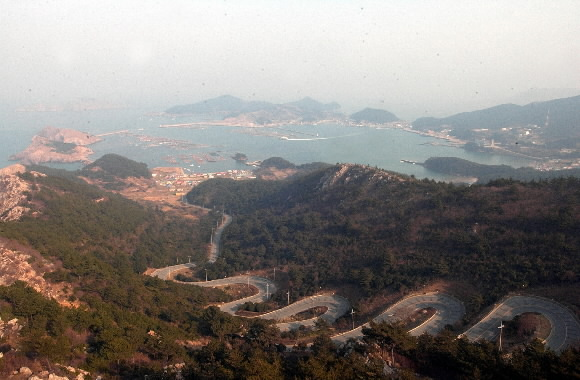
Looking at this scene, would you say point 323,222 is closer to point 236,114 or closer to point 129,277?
point 129,277

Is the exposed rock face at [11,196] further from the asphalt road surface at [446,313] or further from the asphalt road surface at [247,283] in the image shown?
the asphalt road surface at [446,313]

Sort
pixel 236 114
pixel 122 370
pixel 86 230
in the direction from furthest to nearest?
pixel 236 114 < pixel 86 230 < pixel 122 370

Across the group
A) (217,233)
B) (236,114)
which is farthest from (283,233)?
(236,114)

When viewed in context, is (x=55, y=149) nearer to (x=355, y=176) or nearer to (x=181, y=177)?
(x=181, y=177)

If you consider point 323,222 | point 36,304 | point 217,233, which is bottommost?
point 217,233

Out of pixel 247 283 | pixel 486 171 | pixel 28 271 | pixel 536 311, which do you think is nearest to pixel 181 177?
pixel 247 283

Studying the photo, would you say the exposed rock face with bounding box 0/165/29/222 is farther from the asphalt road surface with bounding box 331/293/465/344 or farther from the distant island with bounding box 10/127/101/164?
the distant island with bounding box 10/127/101/164

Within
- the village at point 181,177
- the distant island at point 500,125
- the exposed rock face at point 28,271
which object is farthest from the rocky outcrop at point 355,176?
the distant island at point 500,125
